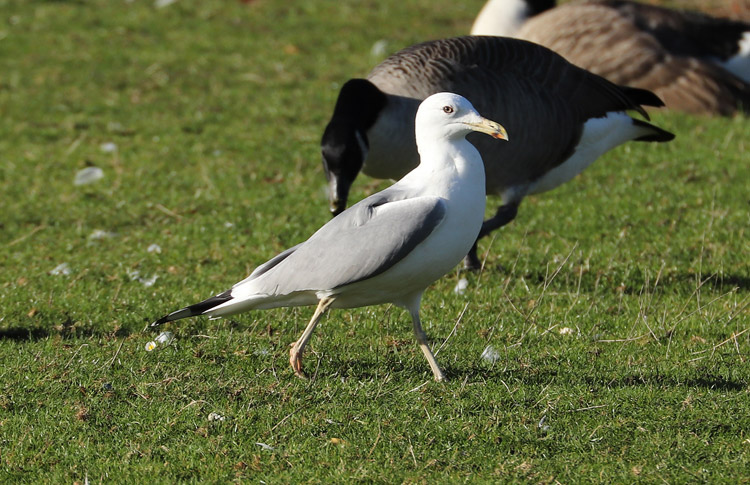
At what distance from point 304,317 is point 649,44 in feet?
21.7

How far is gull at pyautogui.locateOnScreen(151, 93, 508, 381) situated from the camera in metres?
4.78

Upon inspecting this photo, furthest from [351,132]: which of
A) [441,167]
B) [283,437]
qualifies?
[283,437]

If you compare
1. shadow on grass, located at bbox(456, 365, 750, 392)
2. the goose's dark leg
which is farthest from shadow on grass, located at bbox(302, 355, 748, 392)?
the goose's dark leg

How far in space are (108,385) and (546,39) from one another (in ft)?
24.8

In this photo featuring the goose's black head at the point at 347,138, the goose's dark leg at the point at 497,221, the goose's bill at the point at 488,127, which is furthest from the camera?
the goose's dark leg at the point at 497,221

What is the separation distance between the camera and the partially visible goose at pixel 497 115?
675 cm

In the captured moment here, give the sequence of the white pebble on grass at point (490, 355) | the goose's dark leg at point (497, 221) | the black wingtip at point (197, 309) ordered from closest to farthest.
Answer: the black wingtip at point (197, 309), the white pebble on grass at point (490, 355), the goose's dark leg at point (497, 221)

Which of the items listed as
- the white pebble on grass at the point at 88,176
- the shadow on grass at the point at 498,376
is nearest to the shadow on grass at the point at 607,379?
the shadow on grass at the point at 498,376

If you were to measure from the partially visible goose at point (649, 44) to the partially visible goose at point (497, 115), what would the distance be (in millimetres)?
3481

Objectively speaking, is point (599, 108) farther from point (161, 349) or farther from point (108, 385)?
point (108, 385)

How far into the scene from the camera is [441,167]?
4.94m

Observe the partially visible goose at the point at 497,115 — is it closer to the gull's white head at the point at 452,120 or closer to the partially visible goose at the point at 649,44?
the gull's white head at the point at 452,120

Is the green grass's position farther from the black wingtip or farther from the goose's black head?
the goose's black head

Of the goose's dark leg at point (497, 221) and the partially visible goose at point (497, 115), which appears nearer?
the partially visible goose at point (497, 115)
